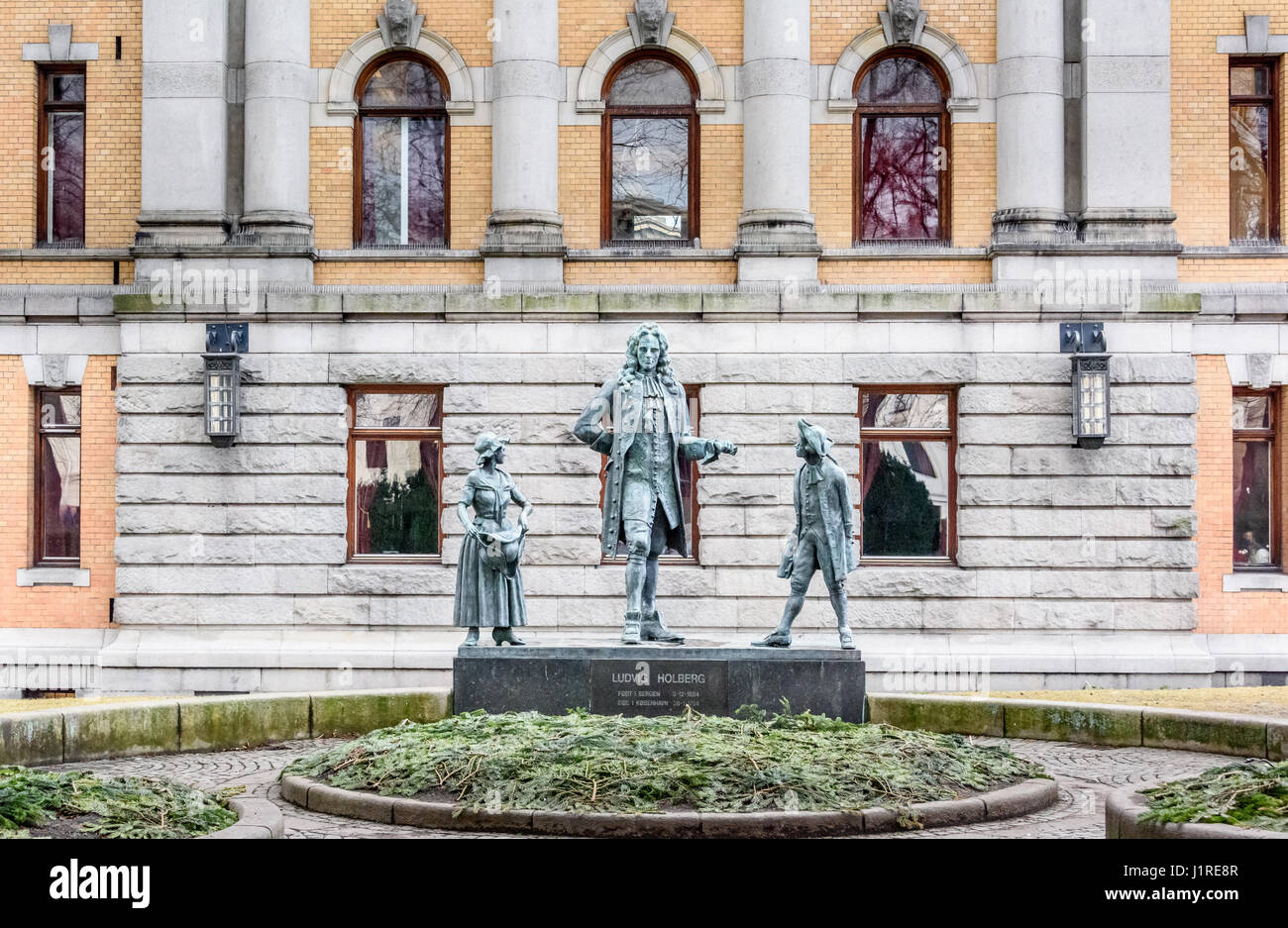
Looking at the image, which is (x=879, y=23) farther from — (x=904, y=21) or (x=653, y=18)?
(x=653, y=18)

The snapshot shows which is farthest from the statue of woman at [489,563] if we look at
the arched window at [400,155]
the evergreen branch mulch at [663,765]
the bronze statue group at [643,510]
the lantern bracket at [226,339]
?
the arched window at [400,155]

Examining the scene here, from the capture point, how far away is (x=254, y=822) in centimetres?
880

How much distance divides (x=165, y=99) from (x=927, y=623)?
37.7ft

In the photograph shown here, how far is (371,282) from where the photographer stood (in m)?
20.5

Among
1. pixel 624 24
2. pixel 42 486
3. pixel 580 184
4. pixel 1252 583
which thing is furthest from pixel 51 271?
pixel 1252 583

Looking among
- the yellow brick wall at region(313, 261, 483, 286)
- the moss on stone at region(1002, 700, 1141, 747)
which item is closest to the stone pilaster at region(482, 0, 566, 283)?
the yellow brick wall at region(313, 261, 483, 286)

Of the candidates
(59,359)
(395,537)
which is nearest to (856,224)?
(395,537)

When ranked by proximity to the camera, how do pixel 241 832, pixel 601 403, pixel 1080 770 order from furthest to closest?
1. pixel 601 403
2. pixel 1080 770
3. pixel 241 832

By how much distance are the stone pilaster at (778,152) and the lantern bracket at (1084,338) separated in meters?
3.17

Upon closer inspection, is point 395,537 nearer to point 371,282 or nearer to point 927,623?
point 371,282

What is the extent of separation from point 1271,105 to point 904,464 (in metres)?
6.75

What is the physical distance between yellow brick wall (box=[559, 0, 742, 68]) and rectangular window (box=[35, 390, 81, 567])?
783cm

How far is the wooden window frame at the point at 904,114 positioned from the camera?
20547mm

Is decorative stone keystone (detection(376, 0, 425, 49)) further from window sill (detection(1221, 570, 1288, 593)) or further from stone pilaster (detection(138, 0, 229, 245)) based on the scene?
window sill (detection(1221, 570, 1288, 593))
